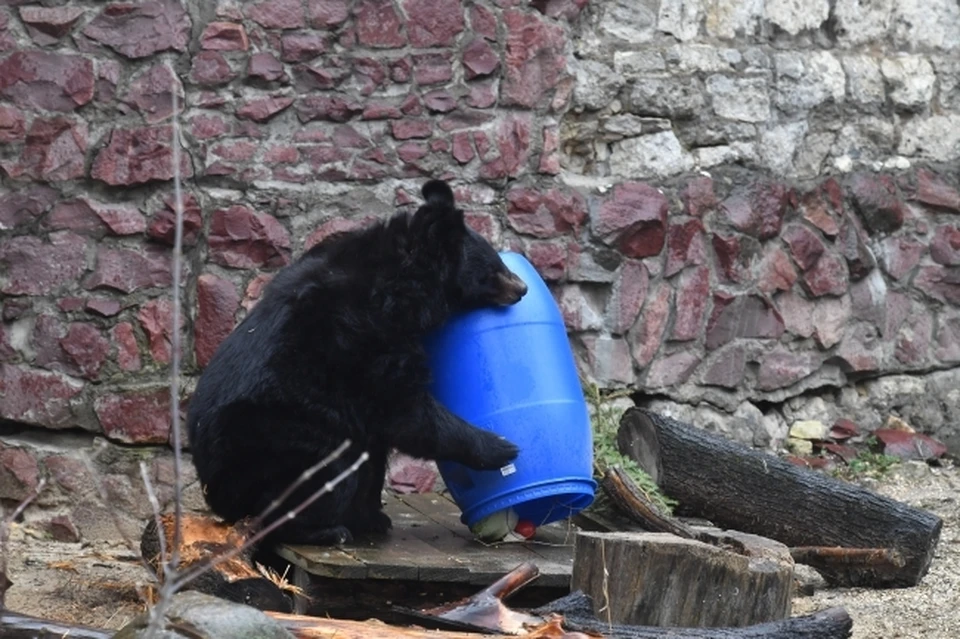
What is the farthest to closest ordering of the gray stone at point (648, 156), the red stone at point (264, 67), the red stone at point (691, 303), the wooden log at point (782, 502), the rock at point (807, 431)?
the rock at point (807, 431), the red stone at point (691, 303), the gray stone at point (648, 156), the red stone at point (264, 67), the wooden log at point (782, 502)

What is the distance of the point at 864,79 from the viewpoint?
7.62 meters

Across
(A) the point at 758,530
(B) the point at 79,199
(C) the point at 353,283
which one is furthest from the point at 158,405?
(A) the point at 758,530

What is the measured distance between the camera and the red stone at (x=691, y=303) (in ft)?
23.4

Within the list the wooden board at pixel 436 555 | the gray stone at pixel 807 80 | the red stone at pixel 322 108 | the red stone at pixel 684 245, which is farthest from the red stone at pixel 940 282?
the red stone at pixel 322 108

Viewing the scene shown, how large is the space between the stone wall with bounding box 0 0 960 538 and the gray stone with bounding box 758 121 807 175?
1 centimetres

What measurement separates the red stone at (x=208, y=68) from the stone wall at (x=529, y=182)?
0.01m

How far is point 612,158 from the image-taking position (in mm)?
6984

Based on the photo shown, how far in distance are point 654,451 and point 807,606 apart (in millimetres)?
1025

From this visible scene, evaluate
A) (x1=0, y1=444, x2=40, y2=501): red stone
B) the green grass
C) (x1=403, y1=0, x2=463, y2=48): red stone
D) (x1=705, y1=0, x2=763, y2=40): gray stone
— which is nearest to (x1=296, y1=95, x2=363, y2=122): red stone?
(x1=403, y1=0, x2=463, y2=48): red stone

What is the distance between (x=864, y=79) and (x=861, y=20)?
0.32 meters

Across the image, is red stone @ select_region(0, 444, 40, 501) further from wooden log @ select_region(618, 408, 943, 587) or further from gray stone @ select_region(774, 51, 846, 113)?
gray stone @ select_region(774, 51, 846, 113)

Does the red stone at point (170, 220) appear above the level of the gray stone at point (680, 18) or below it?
below

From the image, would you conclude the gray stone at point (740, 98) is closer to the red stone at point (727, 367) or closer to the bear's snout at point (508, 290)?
the red stone at point (727, 367)

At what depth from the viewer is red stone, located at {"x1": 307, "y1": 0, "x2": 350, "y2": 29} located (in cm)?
628
